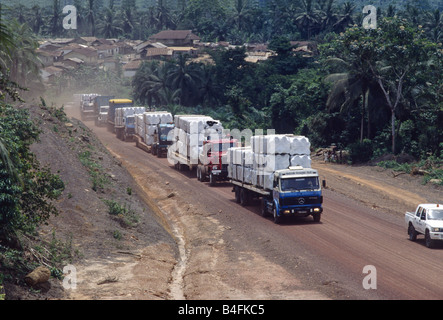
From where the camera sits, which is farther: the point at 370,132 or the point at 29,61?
the point at 29,61

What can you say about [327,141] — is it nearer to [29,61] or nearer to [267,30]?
[29,61]

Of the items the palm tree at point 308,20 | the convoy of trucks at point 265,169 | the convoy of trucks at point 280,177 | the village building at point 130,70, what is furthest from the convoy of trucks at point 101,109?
the palm tree at point 308,20

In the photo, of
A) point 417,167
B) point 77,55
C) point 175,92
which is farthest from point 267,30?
point 417,167

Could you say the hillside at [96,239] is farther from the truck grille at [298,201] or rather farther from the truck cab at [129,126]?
the truck cab at [129,126]

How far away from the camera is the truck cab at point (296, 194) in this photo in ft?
95.2

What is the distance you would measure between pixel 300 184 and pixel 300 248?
5.03m

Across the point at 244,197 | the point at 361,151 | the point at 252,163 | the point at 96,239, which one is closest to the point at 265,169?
the point at 252,163

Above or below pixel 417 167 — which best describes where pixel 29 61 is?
above

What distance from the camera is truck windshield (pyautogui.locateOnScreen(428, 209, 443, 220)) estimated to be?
25.6m

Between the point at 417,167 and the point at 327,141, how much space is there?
1387 centimetres

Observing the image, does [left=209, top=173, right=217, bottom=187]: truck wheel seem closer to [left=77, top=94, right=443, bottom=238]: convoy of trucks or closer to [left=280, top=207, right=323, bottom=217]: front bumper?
Result: [left=77, top=94, right=443, bottom=238]: convoy of trucks

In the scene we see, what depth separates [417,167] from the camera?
4669cm

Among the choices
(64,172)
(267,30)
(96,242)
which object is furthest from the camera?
(267,30)

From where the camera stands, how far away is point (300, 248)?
981 inches
